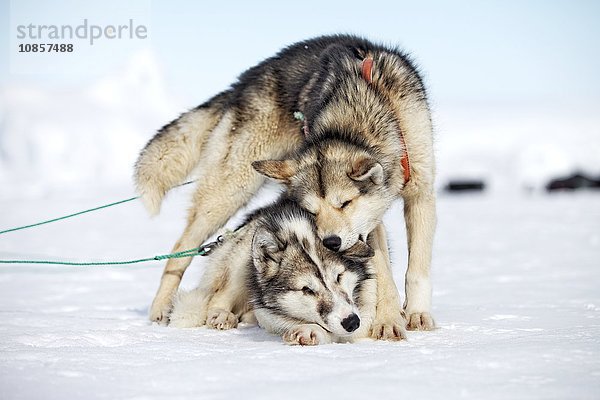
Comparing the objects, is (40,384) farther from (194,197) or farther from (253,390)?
(194,197)

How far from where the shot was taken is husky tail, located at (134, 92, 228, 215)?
4984mm

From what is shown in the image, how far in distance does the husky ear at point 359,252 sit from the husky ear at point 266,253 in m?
0.36

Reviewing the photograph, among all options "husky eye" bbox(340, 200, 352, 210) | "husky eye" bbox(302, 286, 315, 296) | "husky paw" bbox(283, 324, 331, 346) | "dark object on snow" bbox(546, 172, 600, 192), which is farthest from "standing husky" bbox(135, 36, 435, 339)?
"dark object on snow" bbox(546, 172, 600, 192)

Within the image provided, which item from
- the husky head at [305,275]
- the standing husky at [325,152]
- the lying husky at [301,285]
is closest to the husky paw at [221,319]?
the lying husky at [301,285]

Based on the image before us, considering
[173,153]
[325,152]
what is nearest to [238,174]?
[173,153]

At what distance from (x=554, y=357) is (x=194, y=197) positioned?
3.13 metres

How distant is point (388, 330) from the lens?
132 inches

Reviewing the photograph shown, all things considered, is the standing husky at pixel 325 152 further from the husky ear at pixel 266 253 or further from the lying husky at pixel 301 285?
the husky ear at pixel 266 253

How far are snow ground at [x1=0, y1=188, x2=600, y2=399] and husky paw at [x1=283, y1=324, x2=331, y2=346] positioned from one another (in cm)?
12

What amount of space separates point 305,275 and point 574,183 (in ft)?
82.6

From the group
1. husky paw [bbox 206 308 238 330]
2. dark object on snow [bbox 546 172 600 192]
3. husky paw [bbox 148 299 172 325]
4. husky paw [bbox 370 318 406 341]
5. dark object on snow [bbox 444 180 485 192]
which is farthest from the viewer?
dark object on snow [bbox 444 180 485 192]

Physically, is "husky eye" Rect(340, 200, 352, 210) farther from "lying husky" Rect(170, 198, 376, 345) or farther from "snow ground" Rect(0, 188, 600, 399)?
"snow ground" Rect(0, 188, 600, 399)

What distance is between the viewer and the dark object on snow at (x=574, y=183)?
2598 centimetres

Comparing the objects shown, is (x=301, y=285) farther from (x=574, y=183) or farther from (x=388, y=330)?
(x=574, y=183)
